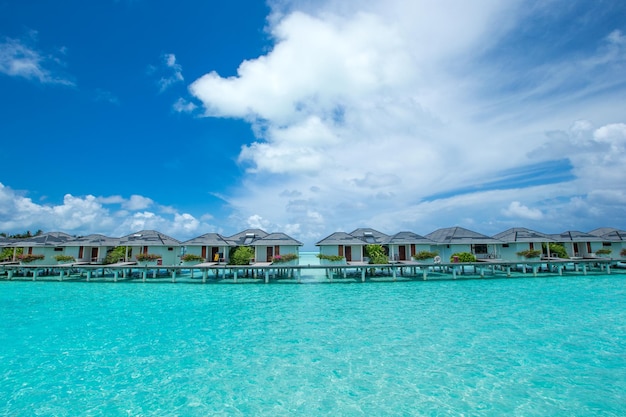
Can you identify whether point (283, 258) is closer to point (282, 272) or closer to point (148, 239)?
point (282, 272)

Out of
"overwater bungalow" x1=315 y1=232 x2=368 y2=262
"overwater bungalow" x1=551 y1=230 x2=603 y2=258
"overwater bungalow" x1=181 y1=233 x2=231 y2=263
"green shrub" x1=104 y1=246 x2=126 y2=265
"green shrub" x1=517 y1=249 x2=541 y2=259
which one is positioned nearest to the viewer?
"overwater bungalow" x1=315 y1=232 x2=368 y2=262

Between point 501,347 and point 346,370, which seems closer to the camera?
point 346,370

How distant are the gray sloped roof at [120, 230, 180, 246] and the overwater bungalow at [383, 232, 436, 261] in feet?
60.8

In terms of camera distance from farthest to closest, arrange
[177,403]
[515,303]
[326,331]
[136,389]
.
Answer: [515,303] < [326,331] < [136,389] < [177,403]

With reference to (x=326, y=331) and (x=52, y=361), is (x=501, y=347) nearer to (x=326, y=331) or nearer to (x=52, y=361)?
(x=326, y=331)

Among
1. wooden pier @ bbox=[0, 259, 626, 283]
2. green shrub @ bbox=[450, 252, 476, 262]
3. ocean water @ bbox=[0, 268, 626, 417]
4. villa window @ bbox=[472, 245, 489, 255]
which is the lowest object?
ocean water @ bbox=[0, 268, 626, 417]

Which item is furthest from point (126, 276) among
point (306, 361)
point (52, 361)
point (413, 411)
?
point (413, 411)

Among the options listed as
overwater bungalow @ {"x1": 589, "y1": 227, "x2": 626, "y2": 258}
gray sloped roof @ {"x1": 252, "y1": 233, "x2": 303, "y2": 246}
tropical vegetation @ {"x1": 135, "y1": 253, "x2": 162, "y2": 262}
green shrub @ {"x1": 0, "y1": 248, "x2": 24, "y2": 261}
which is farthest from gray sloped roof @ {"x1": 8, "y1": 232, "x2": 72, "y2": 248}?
overwater bungalow @ {"x1": 589, "y1": 227, "x2": 626, "y2": 258}

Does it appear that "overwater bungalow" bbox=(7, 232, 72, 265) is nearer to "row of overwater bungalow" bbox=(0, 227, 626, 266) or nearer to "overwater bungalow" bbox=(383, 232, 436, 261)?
"row of overwater bungalow" bbox=(0, 227, 626, 266)

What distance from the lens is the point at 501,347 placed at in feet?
34.2

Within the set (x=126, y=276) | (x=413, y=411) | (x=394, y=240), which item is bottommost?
(x=413, y=411)

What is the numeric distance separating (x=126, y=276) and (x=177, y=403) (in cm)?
2574

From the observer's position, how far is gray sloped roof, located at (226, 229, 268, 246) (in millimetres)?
31587

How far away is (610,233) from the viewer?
108ft
